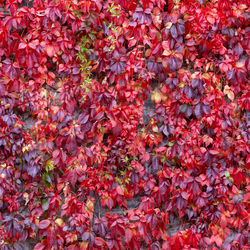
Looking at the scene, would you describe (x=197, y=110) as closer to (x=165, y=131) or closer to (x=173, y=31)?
(x=165, y=131)

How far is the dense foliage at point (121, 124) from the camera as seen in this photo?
2.60 meters

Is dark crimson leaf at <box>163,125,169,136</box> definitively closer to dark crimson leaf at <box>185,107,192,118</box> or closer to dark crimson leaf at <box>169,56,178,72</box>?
dark crimson leaf at <box>185,107,192,118</box>

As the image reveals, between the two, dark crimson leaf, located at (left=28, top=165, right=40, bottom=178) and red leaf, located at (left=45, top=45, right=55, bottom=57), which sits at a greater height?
red leaf, located at (left=45, top=45, right=55, bottom=57)

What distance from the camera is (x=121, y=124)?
2.63 meters

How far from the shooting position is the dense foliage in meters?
2.60

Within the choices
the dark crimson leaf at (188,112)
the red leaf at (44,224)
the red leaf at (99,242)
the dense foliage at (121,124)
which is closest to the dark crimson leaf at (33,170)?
the dense foliage at (121,124)

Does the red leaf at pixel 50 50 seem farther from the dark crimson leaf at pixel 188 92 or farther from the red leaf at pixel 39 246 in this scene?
the red leaf at pixel 39 246

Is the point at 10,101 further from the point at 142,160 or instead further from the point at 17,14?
the point at 142,160

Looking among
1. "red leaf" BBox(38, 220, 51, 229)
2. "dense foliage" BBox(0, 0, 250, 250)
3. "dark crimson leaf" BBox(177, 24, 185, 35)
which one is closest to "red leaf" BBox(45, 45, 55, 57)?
"dense foliage" BBox(0, 0, 250, 250)

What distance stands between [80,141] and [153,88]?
2.62ft

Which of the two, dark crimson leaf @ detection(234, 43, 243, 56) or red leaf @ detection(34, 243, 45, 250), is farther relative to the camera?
dark crimson leaf @ detection(234, 43, 243, 56)

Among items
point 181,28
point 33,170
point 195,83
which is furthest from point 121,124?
point 181,28

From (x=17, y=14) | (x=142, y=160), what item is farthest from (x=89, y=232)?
(x=17, y=14)

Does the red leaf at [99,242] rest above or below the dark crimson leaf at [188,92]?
below
